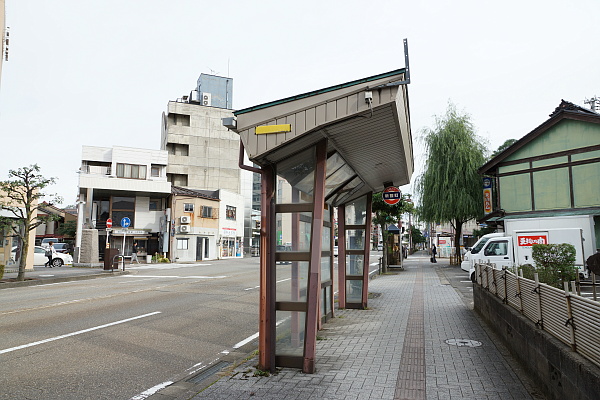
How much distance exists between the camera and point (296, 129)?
5.55 metres

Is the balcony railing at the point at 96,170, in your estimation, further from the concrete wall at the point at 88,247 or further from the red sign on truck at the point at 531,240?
the red sign on truck at the point at 531,240

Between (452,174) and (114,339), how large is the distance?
27.9m

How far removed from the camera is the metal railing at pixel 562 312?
3.76 m

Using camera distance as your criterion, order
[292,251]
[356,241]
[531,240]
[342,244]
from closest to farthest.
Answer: [292,251] < [342,244] < [356,241] < [531,240]

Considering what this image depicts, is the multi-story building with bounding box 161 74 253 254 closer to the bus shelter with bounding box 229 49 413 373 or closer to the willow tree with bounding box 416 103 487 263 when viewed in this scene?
the willow tree with bounding box 416 103 487 263

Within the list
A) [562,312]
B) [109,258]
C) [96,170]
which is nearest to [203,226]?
[96,170]

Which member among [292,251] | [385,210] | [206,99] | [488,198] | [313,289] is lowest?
[313,289]

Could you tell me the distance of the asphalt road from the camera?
5.41 m

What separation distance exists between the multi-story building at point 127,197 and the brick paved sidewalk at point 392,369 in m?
38.2

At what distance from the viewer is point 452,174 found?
31.3 metres

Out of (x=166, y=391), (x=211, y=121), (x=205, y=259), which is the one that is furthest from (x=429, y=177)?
(x=211, y=121)

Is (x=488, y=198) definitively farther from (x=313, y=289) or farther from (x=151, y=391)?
(x=151, y=391)

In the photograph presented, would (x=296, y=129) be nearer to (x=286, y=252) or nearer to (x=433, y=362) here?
(x=286, y=252)

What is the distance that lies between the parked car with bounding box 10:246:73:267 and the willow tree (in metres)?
26.6
